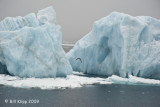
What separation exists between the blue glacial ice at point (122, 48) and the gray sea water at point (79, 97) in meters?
4.23

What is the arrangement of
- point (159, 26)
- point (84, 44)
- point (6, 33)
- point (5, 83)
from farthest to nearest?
point (84, 44) < point (159, 26) < point (6, 33) < point (5, 83)

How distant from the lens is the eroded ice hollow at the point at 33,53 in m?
15.3

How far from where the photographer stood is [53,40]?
1666cm

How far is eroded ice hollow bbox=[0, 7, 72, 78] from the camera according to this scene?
15.3m

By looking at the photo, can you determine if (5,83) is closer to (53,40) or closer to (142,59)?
(53,40)

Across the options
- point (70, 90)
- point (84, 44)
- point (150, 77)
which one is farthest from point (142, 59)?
point (70, 90)

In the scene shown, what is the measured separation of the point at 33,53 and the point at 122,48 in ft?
19.9

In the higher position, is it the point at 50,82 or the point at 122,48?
the point at 122,48

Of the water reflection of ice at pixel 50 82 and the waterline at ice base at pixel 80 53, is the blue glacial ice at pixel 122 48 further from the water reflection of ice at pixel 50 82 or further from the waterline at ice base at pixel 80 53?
the water reflection of ice at pixel 50 82

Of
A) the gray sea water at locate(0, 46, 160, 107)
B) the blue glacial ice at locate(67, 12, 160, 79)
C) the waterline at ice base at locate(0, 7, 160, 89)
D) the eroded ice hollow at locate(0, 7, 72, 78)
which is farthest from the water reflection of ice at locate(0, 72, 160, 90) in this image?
the blue glacial ice at locate(67, 12, 160, 79)

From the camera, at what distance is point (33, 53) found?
50.7 feet

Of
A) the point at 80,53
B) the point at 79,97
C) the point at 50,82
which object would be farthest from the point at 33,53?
the point at 80,53

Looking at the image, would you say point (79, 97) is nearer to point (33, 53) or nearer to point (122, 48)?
point (33, 53)

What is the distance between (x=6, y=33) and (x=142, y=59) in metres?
8.69
